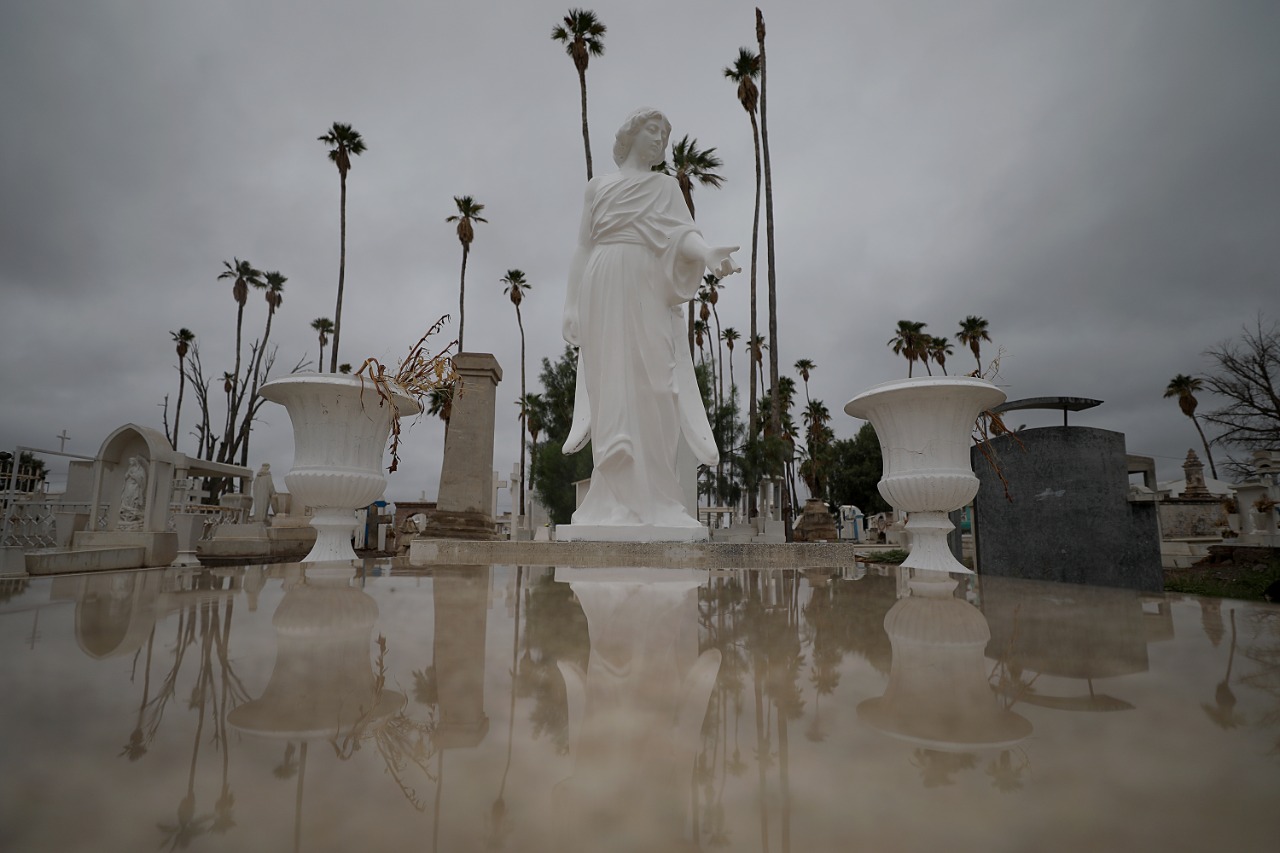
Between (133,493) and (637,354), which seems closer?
(637,354)

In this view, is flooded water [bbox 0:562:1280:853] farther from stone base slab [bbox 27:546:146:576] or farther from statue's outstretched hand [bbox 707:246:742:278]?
stone base slab [bbox 27:546:146:576]

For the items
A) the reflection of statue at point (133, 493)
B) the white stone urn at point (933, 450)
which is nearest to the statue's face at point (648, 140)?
the white stone urn at point (933, 450)

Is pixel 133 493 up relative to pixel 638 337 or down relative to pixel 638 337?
down

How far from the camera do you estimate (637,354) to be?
16.2ft

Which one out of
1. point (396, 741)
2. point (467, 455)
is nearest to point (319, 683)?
point (396, 741)

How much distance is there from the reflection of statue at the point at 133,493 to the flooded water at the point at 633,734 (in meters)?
10.2

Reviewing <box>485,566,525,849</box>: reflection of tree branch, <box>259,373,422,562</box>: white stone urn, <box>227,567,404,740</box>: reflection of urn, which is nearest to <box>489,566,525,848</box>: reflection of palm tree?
<box>485,566,525,849</box>: reflection of tree branch

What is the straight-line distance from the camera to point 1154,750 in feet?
3.07

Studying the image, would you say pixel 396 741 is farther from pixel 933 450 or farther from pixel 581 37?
pixel 581 37

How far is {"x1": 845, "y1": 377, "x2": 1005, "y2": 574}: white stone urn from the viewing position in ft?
14.1

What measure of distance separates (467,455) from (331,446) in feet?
16.1

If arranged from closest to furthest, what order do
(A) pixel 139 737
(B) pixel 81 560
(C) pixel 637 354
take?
(A) pixel 139 737 < (C) pixel 637 354 < (B) pixel 81 560

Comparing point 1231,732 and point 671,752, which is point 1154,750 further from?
point 671,752

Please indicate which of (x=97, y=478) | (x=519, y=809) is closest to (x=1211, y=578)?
(x=519, y=809)
